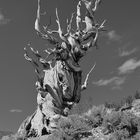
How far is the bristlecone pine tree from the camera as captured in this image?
546 inches

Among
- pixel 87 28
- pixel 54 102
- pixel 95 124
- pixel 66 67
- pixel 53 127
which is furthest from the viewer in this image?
pixel 87 28

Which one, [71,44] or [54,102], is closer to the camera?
[54,102]

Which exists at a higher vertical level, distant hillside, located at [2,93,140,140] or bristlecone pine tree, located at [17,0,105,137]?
bristlecone pine tree, located at [17,0,105,137]

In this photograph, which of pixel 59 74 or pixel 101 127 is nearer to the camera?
pixel 101 127

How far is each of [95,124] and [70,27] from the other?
295 inches

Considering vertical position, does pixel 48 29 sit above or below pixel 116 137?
above

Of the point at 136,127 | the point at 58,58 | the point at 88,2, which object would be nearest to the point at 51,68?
the point at 58,58

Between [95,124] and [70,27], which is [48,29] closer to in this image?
[70,27]

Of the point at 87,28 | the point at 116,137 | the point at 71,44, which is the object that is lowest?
the point at 116,137

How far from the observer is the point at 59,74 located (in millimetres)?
14633

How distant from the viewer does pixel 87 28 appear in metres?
16.0

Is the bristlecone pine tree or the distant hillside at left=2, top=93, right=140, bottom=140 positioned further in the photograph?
the bristlecone pine tree

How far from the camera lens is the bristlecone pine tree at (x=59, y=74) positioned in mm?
13859

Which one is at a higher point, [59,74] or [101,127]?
[59,74]
